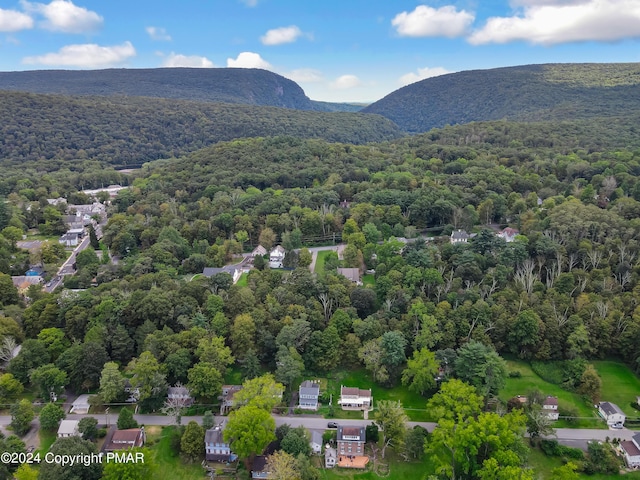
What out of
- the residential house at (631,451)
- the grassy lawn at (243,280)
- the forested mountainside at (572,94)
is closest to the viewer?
the residential house at (631,451)

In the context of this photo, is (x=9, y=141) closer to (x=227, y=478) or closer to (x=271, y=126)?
(x=271, y=126)

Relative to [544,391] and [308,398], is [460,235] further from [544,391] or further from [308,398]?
[308,398]

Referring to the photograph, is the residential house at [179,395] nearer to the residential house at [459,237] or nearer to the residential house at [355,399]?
the residential house at [355,399]

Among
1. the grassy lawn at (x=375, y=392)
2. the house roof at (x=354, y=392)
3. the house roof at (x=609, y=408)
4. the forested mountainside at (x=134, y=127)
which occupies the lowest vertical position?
the grassy lawn at (x=375, y=392)

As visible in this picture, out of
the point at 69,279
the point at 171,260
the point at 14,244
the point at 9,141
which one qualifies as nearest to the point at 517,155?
the point at 171,260

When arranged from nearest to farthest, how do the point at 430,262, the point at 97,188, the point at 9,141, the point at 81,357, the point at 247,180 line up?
the point at 81,357
the point at 430,262
the point at 247,180
the point at 97,188
the point at 9,141

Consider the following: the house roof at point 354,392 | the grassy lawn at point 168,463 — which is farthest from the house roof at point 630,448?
the grassy lawn at point 168,463

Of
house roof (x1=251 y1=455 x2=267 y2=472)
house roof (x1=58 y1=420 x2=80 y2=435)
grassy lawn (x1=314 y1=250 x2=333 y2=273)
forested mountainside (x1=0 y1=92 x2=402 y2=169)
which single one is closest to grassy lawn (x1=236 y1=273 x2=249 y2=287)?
grassy lawn (x1=314 y1=250 x2=333 y2=273)

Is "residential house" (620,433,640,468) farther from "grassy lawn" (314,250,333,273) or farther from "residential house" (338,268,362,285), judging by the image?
"grassy lawn" (314,250,333,273)
